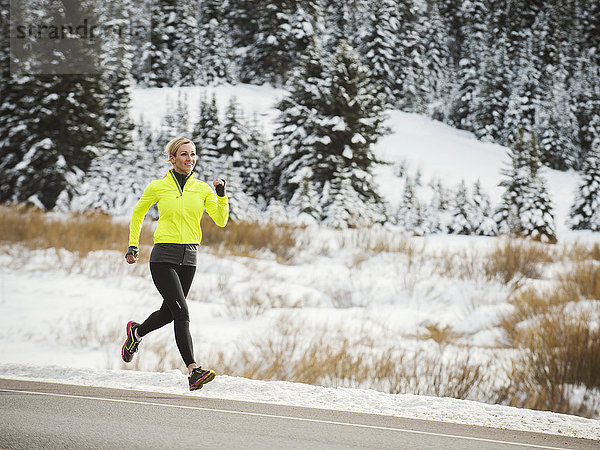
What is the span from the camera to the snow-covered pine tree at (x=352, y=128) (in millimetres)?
29312

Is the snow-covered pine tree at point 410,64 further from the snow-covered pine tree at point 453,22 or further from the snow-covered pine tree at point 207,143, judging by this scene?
the snow-covered pine tree at point 207,143

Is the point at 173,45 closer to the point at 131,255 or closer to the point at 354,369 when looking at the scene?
the point at 354,369

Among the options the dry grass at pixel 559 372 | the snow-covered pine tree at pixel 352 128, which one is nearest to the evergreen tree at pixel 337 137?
the snow-covered pine tree at pixel 352 128

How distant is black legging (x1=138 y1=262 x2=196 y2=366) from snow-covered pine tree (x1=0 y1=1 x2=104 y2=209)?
29814 mm

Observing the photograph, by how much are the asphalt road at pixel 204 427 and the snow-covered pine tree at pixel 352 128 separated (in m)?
23.8

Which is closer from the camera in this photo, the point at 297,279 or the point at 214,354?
the point at 214,354

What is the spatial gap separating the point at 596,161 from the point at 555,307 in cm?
3533

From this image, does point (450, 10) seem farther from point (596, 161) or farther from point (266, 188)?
point (266, 188)

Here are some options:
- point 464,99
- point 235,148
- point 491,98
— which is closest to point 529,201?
point 235,148

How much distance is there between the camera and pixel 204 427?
441cm

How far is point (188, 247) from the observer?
4477 mm

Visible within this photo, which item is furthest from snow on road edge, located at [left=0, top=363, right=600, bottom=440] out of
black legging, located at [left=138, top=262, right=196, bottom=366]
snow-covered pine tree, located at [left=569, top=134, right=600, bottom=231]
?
snow-covered pine tree, located at [left=569, top=134, right=600, bottom=231]

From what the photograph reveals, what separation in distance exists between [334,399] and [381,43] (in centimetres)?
6357

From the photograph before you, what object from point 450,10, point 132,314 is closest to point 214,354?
point 132,314
